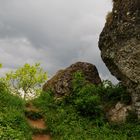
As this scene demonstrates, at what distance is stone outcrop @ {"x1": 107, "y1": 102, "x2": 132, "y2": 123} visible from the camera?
21.8 m

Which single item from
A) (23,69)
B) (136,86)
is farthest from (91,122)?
(23,69)

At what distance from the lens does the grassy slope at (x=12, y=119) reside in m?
17.1

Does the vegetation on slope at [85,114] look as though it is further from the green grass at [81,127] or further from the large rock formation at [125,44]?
the large rock formation at [125,44]

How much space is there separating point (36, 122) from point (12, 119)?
2943 millimetres

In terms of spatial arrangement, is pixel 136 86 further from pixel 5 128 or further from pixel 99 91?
pixel 5 128

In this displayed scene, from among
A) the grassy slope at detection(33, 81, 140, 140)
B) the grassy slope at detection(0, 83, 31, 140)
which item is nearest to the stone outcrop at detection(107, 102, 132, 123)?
the grassy slope at detection(33, 81, 140, 140)

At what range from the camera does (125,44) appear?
21547 mm

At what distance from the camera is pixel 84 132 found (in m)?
20.1

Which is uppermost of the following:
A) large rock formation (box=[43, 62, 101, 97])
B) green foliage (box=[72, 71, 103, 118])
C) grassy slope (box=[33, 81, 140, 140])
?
large rock formation (box=[43, 62, 101, 97])

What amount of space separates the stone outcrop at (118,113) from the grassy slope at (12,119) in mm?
4695

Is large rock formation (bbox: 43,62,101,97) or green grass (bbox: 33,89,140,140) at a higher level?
large rock formation (bbox: 43,62,101,97)

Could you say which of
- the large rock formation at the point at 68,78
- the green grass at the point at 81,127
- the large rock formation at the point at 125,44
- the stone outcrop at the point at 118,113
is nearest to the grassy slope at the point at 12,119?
the green grass at the point at 81,127

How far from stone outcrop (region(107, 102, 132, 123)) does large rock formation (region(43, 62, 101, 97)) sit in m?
4.25

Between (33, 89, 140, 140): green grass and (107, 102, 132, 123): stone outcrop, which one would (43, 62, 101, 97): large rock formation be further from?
(107, 102, 132, 123): stone outcrop
